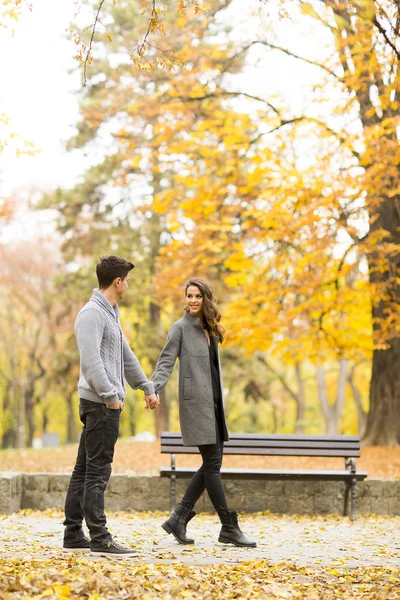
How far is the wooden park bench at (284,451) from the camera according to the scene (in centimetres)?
866

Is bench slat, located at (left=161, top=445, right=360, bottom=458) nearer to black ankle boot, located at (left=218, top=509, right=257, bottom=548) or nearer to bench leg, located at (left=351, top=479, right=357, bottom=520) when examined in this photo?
bench leg, located at (left=351, top=479, right=357, bottom=520)

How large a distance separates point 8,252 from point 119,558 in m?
25.2

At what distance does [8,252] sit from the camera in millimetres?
29688

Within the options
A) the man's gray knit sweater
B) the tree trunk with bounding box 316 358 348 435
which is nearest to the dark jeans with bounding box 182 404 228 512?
the man's gray knit sweater

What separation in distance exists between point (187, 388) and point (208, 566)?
1.43 metres

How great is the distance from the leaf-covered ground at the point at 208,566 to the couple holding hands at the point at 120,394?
217mm

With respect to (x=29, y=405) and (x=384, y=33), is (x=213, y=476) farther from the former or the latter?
(x=29, y=405)

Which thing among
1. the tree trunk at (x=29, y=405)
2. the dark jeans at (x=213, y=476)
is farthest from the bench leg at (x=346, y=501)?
the tree trunk at (x=29, y=405)

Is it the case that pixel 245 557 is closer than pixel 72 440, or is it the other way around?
pixel 245 557

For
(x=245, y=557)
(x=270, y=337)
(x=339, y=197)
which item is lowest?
(x=245, y=557)

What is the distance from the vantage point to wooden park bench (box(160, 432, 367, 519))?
8.66 metres

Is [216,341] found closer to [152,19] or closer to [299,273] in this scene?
[152,19]

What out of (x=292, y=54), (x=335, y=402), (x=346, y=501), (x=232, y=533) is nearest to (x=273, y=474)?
(x=346, y=501)

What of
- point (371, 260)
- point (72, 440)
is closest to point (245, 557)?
point (371, 260)
